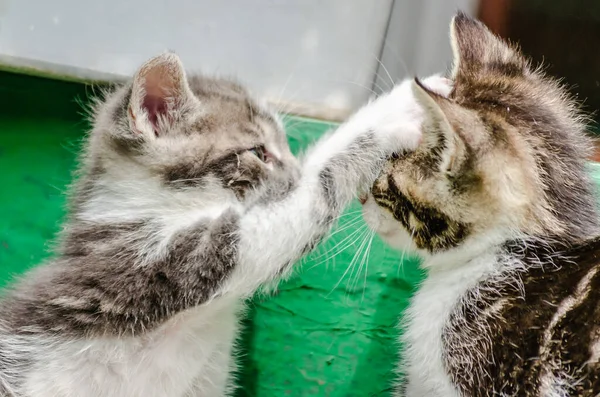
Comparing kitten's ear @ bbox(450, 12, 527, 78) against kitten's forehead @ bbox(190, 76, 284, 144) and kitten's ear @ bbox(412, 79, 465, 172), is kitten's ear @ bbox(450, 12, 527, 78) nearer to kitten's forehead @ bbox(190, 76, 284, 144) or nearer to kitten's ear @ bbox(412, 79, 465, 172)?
kitten's ear @ bbox(412, 79, 465, 172)

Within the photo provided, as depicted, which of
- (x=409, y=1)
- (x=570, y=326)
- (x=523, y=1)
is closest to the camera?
(x=570, y=326)

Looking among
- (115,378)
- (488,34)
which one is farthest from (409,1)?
(115,378)

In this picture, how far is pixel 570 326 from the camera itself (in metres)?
0.90

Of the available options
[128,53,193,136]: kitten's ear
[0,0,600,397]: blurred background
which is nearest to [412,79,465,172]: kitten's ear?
[0,0,600,397]: blurred background

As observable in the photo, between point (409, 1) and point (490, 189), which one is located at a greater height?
point (409, 1)

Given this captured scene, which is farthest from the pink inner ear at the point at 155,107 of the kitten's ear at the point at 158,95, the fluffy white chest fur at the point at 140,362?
the fluffy white chest fur at the point at 140,362

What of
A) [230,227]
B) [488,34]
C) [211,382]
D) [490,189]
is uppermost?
[488,34]

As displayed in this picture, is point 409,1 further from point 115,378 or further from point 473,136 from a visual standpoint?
point 115,378

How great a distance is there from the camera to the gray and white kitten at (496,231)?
0.90 meters

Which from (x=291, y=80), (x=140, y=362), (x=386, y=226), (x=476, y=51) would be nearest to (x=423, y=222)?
(x=386, y=226)

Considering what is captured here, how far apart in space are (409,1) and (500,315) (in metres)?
1.01

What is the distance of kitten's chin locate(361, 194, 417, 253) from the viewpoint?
1.08 m

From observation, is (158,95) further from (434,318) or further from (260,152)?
(434,318)

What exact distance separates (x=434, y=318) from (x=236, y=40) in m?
0.98
